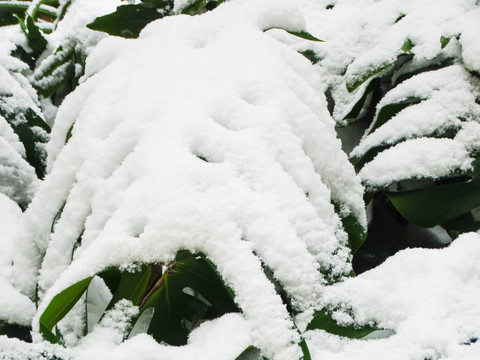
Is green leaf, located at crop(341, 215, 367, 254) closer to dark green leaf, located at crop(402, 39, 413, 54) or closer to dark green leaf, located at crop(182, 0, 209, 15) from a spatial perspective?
dark green leaf, located at crop(402, 39, 413, 54)

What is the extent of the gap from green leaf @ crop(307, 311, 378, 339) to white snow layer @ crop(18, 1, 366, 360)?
0.02 metres

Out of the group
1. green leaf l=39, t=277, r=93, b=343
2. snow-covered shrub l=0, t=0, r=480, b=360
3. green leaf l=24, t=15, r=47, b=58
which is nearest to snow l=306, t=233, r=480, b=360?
snow-covered shrub l=0, t=0, r=480, b=360

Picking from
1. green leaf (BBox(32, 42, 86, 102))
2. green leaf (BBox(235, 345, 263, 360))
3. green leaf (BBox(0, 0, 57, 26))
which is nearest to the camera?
green leaf (BBox(235, 345, 263, 360))

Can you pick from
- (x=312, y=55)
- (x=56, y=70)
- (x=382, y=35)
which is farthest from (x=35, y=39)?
(x=382, y=35)

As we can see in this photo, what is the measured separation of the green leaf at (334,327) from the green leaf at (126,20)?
676 mm

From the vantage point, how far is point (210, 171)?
0.53 m

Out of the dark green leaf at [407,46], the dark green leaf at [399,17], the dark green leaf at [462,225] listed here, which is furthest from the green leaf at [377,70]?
the dark green leaf at [462,225]

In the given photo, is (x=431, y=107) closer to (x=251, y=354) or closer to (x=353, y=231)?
(x=353, y=231)

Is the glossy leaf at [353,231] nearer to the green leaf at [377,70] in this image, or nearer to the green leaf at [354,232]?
the green leaf at [354,232]

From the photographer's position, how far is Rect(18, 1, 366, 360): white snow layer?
1.59ft

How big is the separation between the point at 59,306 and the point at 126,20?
24.6 inches

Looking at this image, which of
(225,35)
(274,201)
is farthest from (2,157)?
(274,201)

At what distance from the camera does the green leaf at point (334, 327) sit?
0.47m

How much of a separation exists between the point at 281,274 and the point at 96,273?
163 millimetres
